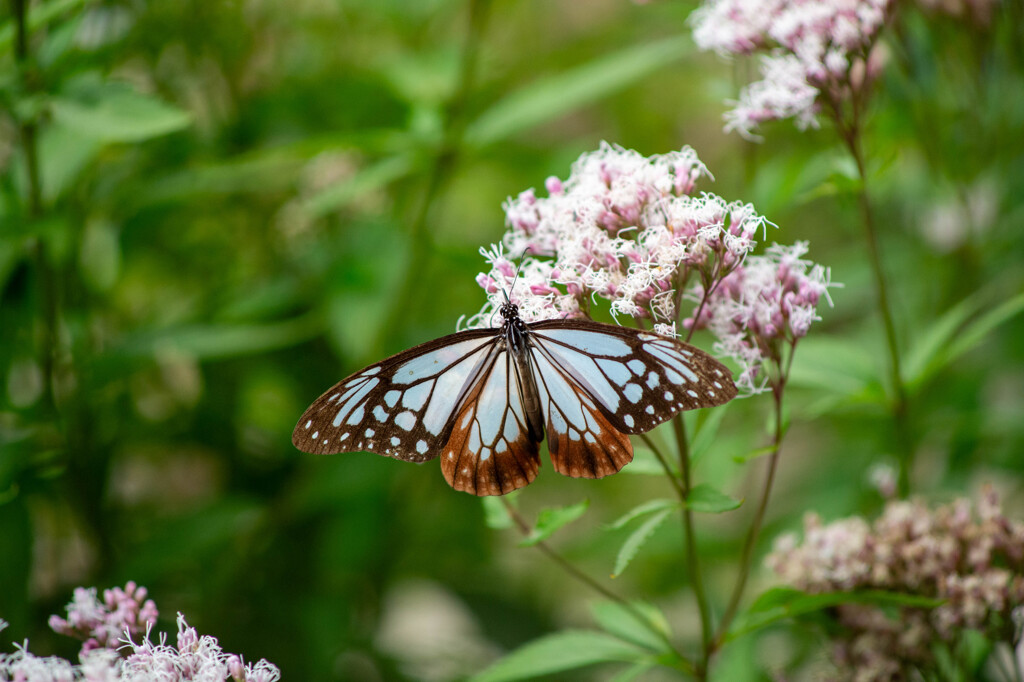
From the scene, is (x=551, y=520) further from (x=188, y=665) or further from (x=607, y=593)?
(x=188, y=665)

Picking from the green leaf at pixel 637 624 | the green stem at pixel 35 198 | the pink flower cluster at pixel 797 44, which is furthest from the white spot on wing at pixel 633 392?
the green stem at pixel 35 198

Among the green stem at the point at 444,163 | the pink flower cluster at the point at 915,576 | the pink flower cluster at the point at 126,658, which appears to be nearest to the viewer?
the pink flower cluster at the point at 126,658

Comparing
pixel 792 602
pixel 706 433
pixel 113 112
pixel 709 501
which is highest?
pixel 113 112

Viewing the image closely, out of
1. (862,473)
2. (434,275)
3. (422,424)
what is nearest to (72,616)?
(422,424)

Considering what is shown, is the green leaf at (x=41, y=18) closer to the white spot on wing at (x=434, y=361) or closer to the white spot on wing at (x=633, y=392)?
the white spot on wing at (x=434, y=361)

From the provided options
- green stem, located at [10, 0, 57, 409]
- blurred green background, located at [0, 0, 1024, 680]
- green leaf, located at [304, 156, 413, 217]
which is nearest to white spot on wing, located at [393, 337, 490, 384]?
blurred green background, located at [0, 0, 1024, 680]

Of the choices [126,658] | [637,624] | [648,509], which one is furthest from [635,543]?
[126,658]
